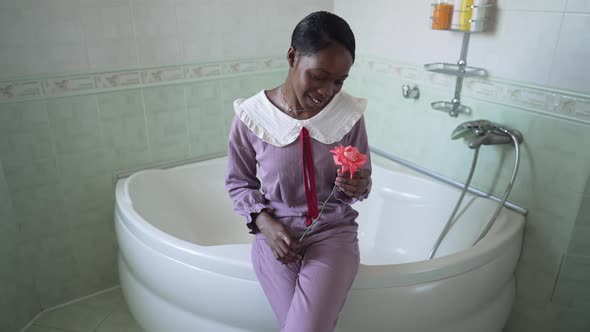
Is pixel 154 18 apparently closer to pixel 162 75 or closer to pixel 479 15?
pixel 162 75

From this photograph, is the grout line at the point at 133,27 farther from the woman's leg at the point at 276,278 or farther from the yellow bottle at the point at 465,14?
the yellow bottle at the point at 465,14

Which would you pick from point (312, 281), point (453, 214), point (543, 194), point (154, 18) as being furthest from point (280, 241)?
point (154, 18)

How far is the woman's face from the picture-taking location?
3.37 ft

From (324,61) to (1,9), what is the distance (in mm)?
1351

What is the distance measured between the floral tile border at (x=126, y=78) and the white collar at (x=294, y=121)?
942 millimetres

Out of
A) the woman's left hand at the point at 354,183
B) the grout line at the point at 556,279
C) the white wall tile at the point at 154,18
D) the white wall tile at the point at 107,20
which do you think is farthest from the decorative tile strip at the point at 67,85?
the grout line at the point at 556,279

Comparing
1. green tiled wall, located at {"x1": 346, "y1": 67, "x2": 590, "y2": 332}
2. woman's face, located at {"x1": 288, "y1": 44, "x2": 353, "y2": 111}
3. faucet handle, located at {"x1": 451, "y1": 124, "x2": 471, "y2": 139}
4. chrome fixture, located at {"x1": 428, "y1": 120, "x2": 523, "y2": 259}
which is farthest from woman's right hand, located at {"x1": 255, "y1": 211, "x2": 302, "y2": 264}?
green tiled wall, located at {"x1": 346, "y1": 67, "x2": 590, "y2": 332}

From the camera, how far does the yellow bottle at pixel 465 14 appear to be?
1.64 m

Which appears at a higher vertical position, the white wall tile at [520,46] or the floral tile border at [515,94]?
the white wall tile at [520,46]

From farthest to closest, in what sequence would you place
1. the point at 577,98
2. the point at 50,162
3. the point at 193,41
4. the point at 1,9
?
1. the point at 193,41
2. the point at 50,162
3. the point at 1,9
4. the point at 577,98

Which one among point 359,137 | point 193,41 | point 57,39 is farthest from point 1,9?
point 359,137

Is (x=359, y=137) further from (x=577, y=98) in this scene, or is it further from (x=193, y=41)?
Result: (x=193, y=41)

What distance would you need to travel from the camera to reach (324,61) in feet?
3.36

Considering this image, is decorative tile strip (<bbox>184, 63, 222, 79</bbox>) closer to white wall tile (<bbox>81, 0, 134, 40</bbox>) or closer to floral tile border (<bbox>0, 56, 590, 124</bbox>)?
floral tile border (<bbox>0, 56, 590, 124</bbox>)
